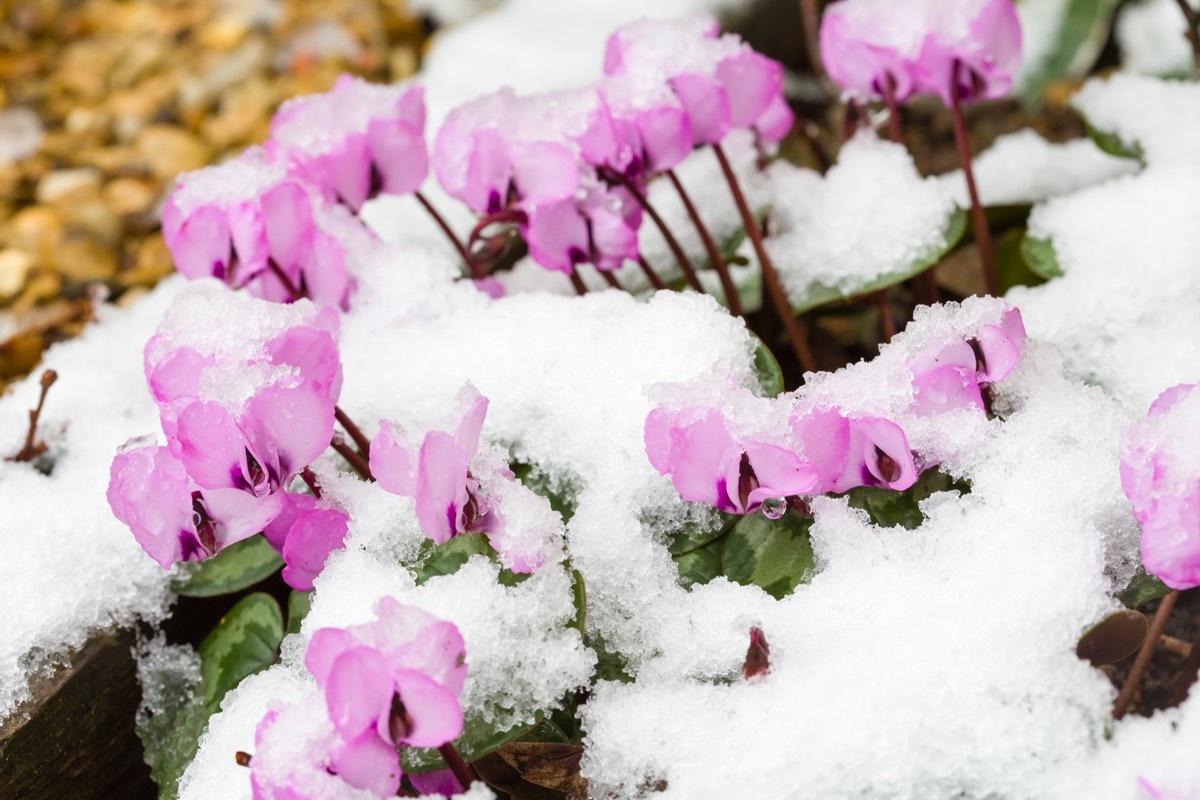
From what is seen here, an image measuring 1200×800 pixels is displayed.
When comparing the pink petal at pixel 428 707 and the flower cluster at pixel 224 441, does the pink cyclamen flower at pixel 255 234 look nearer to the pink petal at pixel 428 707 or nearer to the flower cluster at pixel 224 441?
the flower cluster at pixel 224 441

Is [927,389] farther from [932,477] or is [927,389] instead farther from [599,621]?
[599,621]

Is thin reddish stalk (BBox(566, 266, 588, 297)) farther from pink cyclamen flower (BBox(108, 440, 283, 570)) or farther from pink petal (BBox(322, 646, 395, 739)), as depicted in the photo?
pink petal (BBox(322, 646, 395, 739))

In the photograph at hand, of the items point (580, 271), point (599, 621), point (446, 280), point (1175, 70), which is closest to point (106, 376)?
point (446, 280)

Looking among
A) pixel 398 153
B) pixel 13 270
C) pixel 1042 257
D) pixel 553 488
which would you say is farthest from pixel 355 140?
pixel 13 270

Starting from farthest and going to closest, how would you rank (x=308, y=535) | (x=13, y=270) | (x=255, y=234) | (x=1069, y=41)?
(x=13, y=270), (x=1069, y=41), (x=255, y=234), (x=308, y=535)

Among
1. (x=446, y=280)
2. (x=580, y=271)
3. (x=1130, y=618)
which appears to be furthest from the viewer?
(x=580, y=271)

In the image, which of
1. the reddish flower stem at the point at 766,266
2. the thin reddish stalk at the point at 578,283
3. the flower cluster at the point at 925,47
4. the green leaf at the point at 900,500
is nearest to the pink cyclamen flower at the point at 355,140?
the thin reddish stalk at the point at 578,283

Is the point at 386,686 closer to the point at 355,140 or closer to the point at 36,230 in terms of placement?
the point at 355,140

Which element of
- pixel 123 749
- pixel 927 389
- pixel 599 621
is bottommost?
pixel 123 749
